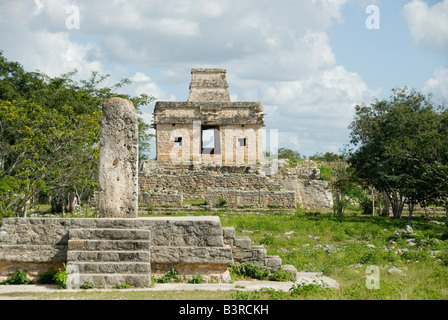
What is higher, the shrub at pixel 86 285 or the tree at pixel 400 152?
the tree at pixel 400 152

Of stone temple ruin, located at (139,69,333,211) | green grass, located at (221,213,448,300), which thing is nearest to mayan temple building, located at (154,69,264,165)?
stone temple ruin, located at (139,69,333,211)

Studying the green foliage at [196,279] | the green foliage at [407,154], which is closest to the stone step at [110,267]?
the green foliage at [196,279]

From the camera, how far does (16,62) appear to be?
26406 mm

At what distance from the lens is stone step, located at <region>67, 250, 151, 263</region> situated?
26.6 feet

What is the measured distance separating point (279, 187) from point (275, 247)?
10.5m

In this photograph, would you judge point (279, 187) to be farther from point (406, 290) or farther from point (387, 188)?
point (406, 290)

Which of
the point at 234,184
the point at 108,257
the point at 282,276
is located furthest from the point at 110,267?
the point at 234,184

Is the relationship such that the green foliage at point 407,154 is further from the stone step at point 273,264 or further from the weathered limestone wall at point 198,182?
the stone step at point 273,264

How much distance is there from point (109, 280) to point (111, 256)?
0.39m

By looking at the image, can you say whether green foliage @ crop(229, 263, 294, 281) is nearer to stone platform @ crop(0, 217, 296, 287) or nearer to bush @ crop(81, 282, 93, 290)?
stone platform @ crop(0, 217, 296, 287)

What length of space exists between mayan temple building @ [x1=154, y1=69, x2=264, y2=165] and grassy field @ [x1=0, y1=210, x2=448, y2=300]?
23.6 feet

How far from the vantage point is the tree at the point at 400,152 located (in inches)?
790

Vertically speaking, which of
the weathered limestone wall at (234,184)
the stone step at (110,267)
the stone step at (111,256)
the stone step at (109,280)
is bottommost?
the stone step at (109,280)

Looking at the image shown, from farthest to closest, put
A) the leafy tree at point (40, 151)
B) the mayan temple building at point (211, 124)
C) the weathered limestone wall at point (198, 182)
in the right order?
1. the mayan temple building at point (211, 124)
2. the weathered limestone wall at point (198, 182)
3. the leafy tree at point (40, 151)
